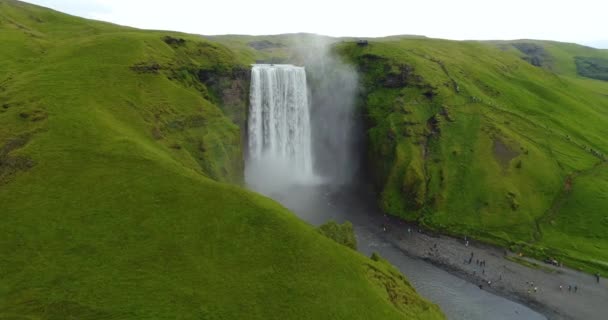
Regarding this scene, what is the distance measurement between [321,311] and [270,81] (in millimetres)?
66607

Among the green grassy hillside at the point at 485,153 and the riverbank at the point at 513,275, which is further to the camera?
the green grassy hillside at the point at 485,153

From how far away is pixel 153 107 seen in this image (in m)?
63.1

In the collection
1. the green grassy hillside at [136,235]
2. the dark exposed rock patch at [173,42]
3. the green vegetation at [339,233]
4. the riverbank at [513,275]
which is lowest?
the riverbank at [513,275]

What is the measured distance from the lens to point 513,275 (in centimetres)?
6125

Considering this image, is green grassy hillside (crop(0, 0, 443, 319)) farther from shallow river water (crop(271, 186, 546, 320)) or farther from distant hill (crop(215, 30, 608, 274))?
distant hill (crop(215, 30, 608, 274))

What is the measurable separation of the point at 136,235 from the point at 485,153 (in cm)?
7604

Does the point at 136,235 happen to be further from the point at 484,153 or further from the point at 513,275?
the point at 484,153

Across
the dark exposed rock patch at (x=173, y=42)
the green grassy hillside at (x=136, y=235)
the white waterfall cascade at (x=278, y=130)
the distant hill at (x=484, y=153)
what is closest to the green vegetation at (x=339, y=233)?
the green grassy hillside at (x=136, y=235)

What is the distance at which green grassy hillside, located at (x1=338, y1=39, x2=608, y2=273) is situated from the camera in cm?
7456

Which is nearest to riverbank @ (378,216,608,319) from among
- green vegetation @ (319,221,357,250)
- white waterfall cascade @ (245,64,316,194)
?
green vegetation @ (319,221,357,250)

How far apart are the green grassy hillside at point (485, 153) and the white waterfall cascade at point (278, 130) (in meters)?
17.0

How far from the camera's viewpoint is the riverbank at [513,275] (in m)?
54.8

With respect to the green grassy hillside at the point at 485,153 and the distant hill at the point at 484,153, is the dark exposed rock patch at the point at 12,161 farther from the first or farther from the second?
the green grassy hillside at the point at 485,153

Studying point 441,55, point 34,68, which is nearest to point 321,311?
point 34,68
